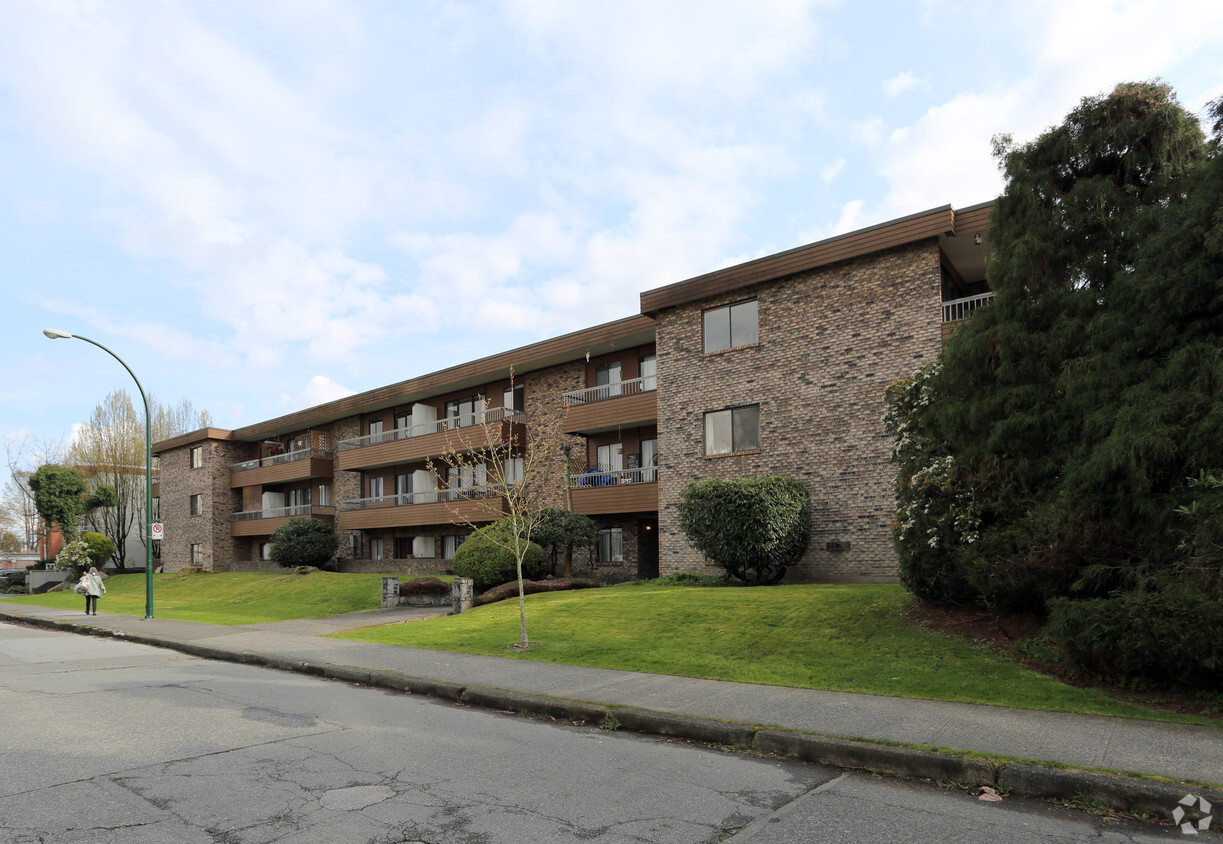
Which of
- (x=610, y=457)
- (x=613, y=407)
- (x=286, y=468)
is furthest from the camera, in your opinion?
(x=286, y=468)

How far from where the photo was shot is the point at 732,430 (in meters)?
21.6

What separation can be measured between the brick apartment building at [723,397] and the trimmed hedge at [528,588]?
2.65 metres

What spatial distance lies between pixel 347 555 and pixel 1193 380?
3538cm

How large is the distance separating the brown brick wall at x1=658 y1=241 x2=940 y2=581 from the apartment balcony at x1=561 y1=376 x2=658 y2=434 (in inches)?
88.3

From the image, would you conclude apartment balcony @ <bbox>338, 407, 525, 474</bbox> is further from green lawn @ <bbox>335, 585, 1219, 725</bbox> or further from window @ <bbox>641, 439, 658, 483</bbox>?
green lawn @ <bbox>335, 585, 1219, 725</bbox>

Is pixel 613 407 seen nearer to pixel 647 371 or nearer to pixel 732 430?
pixel 647 371

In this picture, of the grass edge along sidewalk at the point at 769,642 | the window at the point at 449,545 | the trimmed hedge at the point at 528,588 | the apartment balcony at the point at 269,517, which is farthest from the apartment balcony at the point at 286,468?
the trimmed hedge at the point at 528,588

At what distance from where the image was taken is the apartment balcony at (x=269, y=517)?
38875 millimetres

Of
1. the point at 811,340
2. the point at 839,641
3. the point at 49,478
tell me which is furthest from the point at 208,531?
the point at 839,641

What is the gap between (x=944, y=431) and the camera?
11.0 metres

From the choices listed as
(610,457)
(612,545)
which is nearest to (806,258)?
(610,457)

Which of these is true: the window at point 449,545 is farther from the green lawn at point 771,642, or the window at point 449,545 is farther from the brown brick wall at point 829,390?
the green lawn at point 771,642

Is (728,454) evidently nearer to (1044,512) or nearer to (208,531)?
(1044,512)

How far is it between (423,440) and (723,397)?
15378 millimetres
